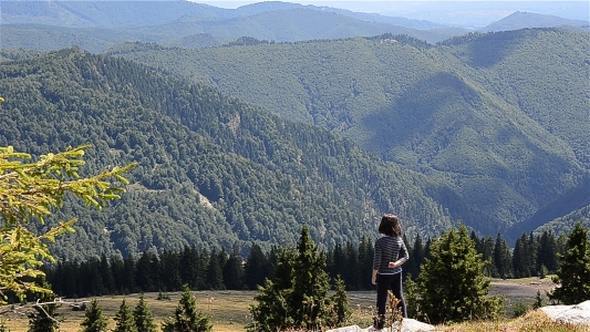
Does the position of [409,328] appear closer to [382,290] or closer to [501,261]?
[382,290]

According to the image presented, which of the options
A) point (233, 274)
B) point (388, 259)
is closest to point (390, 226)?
point (388, 259)

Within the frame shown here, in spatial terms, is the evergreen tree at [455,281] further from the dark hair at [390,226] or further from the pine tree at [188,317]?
the dark hair at [390,226]

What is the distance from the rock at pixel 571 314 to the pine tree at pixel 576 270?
85.8 feet

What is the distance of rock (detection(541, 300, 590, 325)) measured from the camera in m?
16.1

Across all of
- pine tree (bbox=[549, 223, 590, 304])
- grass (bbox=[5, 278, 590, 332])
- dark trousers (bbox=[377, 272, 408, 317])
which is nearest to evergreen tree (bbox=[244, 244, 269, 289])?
grass (bbox=[5, 278, 590, 332])

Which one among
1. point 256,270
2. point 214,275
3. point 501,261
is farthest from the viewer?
point 501,261

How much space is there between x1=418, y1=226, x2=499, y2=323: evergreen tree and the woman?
63.6ft

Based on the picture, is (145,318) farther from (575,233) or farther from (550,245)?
(550,245)

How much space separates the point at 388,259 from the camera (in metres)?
16.6

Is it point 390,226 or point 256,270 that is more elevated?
point 390,226

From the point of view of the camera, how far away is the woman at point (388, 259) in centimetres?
1656

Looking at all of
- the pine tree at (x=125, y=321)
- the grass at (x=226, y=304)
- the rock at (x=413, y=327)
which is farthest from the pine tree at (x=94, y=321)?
the rock at (x=413, y=327)

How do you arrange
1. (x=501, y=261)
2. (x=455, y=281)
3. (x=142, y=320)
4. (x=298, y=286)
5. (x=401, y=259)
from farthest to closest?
(x=501, y=261)
(x=142, y=320)
(x=298, y=286)
(x=455, y=281)
(x=401, y=259)

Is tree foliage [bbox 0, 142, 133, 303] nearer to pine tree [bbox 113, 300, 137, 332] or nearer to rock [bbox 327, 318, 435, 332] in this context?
rock [bbox 327, 318, 435, 332]
